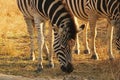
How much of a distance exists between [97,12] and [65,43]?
2.02 meters

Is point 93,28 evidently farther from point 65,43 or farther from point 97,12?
point 65,43

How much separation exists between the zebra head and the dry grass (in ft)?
1.71

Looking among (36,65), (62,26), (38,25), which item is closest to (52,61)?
(36,65)

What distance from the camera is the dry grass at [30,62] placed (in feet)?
30.4

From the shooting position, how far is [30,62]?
10.8 m

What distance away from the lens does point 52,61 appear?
403 inches

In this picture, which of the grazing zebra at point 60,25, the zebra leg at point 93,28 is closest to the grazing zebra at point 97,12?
the zebra leg at point 93,28

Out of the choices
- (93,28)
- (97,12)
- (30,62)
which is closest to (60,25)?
(97,12)

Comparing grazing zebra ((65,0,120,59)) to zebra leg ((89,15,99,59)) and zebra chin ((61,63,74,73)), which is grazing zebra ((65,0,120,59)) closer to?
zebra leg ((89,15,99,59))

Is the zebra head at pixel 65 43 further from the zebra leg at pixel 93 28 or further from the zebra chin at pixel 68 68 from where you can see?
the zebra leg at pixel 93 28

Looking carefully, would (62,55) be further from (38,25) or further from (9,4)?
(9,4)

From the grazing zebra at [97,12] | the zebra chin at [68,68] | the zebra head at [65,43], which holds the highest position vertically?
the grazing zebra at [97,12]

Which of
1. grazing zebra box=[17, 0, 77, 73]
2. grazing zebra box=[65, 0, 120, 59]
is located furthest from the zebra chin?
grazing zebra box=[65, 0, 120, 59]

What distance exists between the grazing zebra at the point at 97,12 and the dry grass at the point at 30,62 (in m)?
0.51
